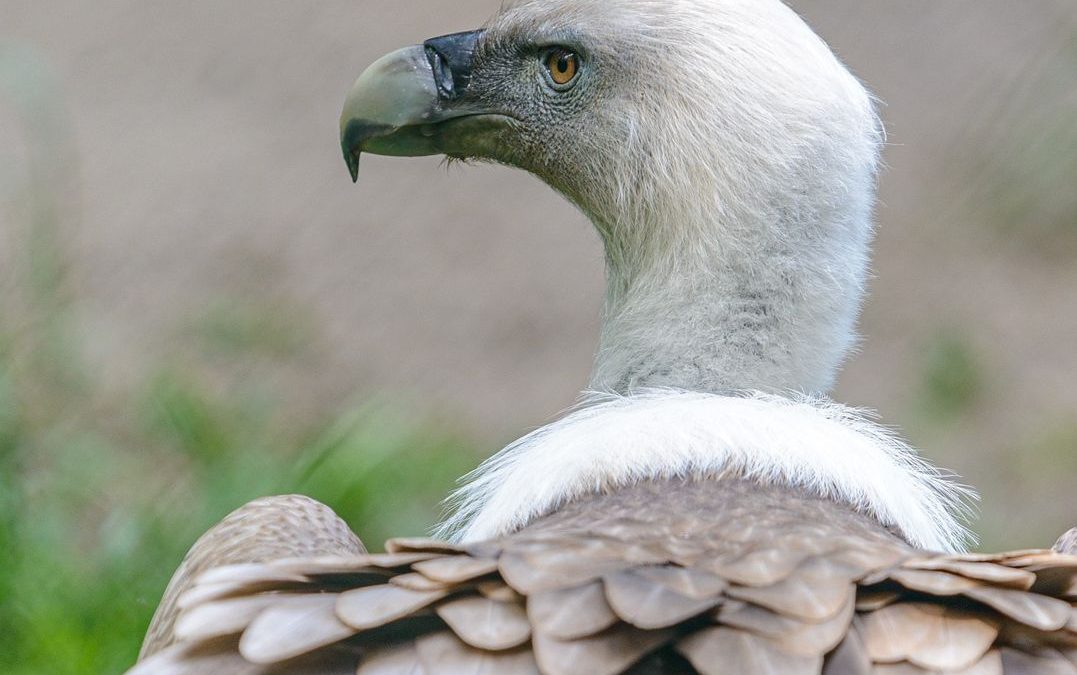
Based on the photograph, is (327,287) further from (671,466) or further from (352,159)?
(671,466)

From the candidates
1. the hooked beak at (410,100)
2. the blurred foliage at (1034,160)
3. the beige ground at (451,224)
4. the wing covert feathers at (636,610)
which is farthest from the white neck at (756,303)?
the blurred foliage at (1034,160)

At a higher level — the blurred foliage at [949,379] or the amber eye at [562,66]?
the amber eye at [562,66]

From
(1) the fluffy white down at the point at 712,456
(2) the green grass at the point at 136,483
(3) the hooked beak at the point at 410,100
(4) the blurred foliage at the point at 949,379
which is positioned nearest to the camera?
(1) the fluffy white down at the point at 712,456

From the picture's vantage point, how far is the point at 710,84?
332 centimetres

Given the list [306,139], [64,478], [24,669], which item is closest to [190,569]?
[24,669]

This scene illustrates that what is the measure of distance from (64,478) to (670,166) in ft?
7.93

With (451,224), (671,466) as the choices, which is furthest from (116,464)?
(671,466)

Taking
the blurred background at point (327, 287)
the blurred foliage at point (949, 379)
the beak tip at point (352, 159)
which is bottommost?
the blurred foliage at point (949, 379)

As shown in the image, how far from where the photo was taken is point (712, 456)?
2.78 metres

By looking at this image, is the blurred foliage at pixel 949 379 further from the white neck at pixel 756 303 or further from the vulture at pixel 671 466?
the white neck at pixel 756 303

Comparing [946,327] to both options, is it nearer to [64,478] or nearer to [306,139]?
[306,139]

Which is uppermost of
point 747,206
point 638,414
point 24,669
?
point 747,206

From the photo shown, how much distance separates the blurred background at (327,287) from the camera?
4750mm

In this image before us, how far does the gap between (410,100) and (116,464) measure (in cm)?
→ 217
